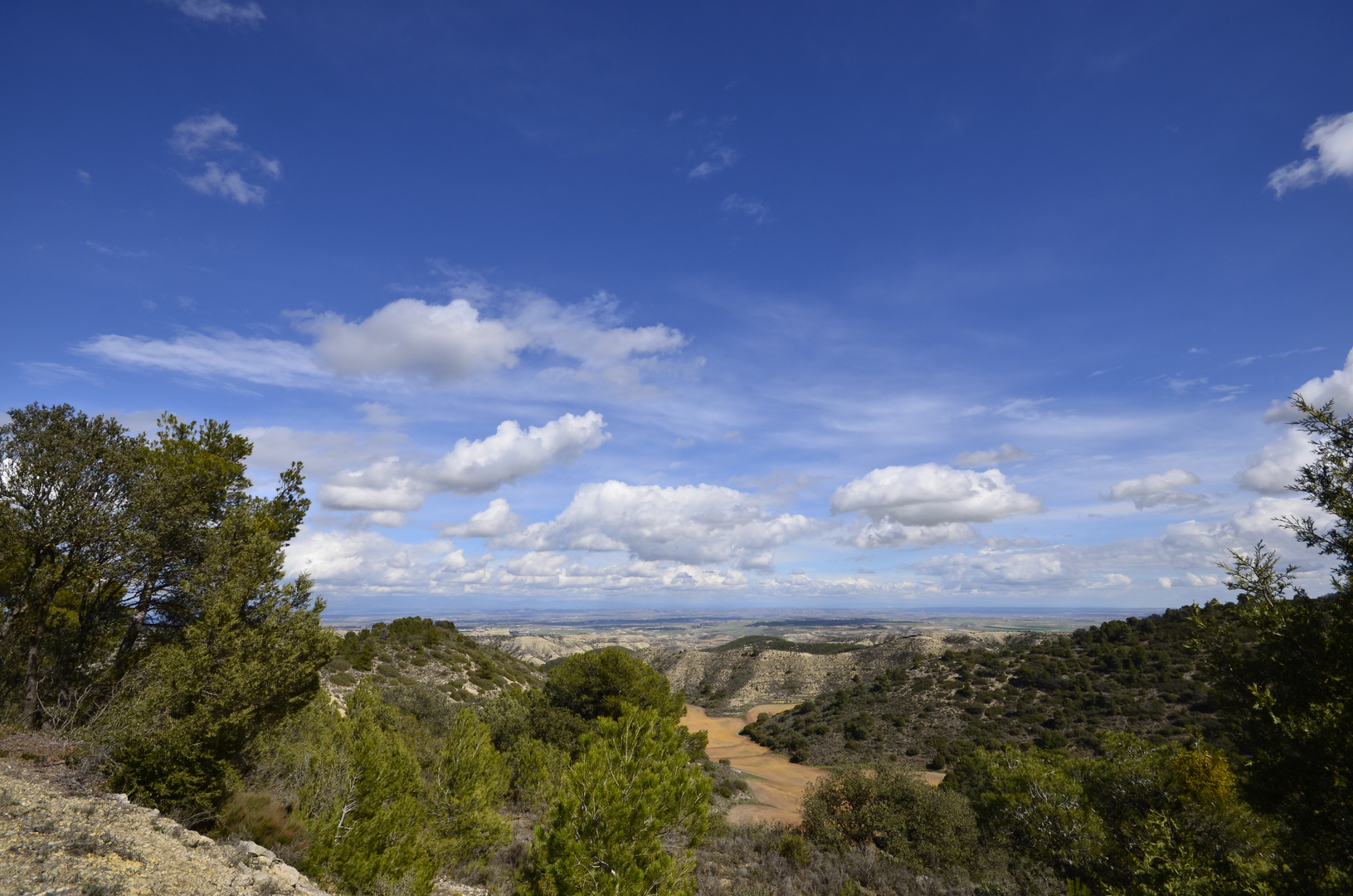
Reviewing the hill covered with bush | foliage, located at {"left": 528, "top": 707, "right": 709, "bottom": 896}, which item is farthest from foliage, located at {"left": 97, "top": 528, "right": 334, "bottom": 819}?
the hill covered with bush

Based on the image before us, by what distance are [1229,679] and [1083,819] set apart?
7.79 meters

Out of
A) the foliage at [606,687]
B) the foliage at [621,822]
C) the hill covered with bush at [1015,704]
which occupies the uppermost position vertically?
the foliage at [621,822]

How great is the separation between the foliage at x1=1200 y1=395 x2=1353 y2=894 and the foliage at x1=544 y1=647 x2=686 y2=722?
23752 millimetres

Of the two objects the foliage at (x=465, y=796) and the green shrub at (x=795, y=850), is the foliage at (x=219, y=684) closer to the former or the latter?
the foliage at (x=465, y=796)

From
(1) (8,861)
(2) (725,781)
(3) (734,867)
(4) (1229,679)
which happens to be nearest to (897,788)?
(3) (734,867)

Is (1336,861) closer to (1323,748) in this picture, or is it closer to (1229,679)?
(1323,748)

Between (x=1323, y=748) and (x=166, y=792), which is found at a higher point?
(x=1323, y=748)

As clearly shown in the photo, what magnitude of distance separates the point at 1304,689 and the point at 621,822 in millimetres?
11619

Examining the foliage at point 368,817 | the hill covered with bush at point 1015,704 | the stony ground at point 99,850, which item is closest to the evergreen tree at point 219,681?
the stony ground at point 99,850

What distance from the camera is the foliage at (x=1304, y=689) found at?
724 cm

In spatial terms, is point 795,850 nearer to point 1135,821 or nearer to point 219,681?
point 1135,821

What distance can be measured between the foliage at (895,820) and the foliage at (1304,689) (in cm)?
1418

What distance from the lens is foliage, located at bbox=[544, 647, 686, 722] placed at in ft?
92.3

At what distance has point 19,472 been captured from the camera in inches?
615
